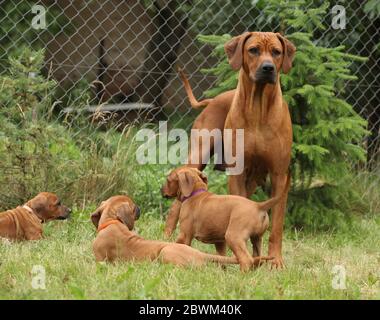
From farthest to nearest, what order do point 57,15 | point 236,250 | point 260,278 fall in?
point 57,15 → point 236,250 → point 260,278

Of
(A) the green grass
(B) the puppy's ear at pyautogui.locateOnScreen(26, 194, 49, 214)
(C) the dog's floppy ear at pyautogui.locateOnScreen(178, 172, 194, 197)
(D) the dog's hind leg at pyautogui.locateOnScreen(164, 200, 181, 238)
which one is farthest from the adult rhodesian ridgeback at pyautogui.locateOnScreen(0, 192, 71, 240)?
(C) the dog's floppy ear at pyautogui.locateOnScreen(178, 172, 194, 197)

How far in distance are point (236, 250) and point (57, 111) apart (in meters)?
5.13

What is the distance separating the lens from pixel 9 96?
7.28m

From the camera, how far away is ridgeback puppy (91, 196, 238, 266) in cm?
532

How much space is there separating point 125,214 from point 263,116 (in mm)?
1228

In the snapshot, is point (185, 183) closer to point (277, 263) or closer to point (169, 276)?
point (277, 263)

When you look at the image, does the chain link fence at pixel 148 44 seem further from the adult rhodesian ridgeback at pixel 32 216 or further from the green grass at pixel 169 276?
the green grass at pixel 169 276

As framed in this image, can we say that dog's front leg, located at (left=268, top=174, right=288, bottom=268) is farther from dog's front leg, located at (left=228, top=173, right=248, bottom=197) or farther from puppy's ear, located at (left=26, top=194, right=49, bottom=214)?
puppy's ear, located at (left=26, top=194, right=49, bottom=214)

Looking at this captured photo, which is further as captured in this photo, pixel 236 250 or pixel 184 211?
pixel 184 211

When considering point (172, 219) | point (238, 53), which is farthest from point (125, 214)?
point (238, 53)

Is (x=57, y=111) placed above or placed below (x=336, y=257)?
above

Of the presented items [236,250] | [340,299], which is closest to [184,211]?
[236,250]

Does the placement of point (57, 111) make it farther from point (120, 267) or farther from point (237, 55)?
point (120, 267)

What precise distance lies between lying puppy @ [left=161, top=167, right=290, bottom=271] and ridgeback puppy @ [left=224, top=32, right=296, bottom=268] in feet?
1.26
